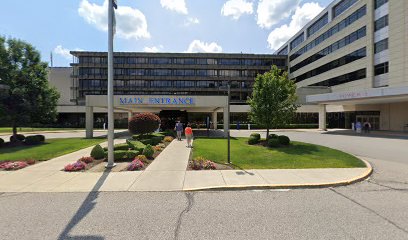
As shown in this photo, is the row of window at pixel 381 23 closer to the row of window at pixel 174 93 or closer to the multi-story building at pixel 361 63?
the multi-story building at pixel 361 63

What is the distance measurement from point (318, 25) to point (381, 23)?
2170 cm

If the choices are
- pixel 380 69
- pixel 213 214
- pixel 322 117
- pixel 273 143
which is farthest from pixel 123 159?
pixel 380 69

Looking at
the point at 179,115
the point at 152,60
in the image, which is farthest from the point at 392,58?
the point at 152,60

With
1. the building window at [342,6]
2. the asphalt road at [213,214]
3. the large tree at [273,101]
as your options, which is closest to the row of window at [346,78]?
the building window at [342,6]

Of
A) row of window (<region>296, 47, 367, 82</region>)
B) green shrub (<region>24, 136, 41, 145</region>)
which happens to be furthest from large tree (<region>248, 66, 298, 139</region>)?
Result: row of window (<region>296, 47, 367, 82</region>)

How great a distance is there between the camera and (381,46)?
118ft

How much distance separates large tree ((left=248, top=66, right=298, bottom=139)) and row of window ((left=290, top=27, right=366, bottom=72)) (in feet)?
107

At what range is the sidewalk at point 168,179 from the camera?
723cm

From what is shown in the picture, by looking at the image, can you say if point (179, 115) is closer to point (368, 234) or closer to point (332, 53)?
point (368, 234)

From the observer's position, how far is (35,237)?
4.23 m

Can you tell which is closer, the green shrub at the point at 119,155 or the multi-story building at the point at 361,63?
the green shrub at the point at 119,155

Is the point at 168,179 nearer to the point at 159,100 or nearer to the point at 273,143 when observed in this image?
the point at 273,143

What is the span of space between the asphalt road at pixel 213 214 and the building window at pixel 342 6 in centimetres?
5052

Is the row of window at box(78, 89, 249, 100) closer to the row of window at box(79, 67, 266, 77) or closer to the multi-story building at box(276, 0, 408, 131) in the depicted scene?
the row of window at box(79, 67, 266, 77)
